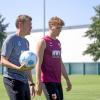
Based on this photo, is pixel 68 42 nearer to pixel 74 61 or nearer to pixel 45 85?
pixel 74 61

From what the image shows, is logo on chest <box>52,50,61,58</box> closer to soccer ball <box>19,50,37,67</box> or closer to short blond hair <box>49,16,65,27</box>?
short blond hair <box>49,16,65,27</box>

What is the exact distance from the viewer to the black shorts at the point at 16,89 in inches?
319

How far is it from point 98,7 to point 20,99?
69912mm

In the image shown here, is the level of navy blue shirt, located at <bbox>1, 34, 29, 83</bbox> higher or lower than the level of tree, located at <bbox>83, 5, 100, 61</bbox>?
higher

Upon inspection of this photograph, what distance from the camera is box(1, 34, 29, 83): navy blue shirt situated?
8086 mm

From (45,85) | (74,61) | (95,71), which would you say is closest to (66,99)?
(45,85)

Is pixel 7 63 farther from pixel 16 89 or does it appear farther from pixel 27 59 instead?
pixel 16 89

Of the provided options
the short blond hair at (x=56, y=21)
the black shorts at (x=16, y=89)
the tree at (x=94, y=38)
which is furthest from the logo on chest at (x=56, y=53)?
the tree at (x=94, y=38)

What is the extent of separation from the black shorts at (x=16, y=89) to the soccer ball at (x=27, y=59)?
0.45m

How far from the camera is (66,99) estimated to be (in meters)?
18.4

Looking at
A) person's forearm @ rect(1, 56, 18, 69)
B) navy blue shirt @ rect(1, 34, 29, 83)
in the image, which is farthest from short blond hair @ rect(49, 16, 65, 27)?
Result: person's forearm @ rect(1, 56, 18, 69)

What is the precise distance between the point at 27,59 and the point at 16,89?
61 centimetres

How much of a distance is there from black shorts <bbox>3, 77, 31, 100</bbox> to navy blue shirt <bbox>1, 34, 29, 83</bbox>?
0.07 metres

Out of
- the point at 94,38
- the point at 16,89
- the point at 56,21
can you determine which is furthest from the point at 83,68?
the point at 16,89
